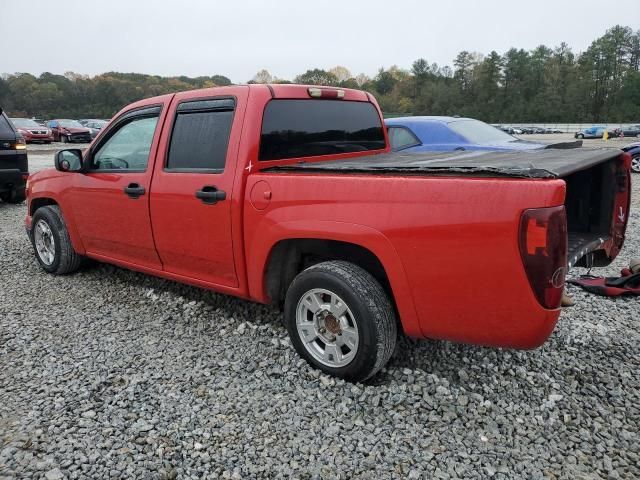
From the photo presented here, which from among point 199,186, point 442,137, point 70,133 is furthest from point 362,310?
point 70,133

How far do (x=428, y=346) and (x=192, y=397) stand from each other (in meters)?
1.58

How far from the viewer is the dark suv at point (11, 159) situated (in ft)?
28.1

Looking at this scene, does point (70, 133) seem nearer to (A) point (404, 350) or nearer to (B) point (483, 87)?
(A) point (404, 350)

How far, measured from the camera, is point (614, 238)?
12.2 ft

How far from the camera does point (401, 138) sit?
779cm

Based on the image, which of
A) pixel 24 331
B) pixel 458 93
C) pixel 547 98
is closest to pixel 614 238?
pixel 24 331

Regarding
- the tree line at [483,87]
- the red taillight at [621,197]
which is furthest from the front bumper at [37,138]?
the tree line at [483,87]

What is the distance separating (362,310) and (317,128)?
163 cm

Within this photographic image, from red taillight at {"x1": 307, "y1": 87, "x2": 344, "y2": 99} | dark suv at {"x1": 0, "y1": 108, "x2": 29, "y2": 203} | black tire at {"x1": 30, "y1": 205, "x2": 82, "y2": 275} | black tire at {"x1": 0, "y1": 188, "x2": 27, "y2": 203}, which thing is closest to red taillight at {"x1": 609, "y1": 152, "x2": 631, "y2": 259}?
red taillight at {"x1": 307, "y1": 87, "x2": 344, "y2": 99}

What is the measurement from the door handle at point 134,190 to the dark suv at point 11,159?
19.7 feet

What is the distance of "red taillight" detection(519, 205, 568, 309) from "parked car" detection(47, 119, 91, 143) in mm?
31975

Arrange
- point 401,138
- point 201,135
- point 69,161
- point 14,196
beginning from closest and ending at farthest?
point 201,135 < point 69,161 < point 401,138 < point 14,196

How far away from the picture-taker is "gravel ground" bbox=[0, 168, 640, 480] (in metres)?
2.38

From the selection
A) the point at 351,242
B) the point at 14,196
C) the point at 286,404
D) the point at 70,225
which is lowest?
the point at 286,404
